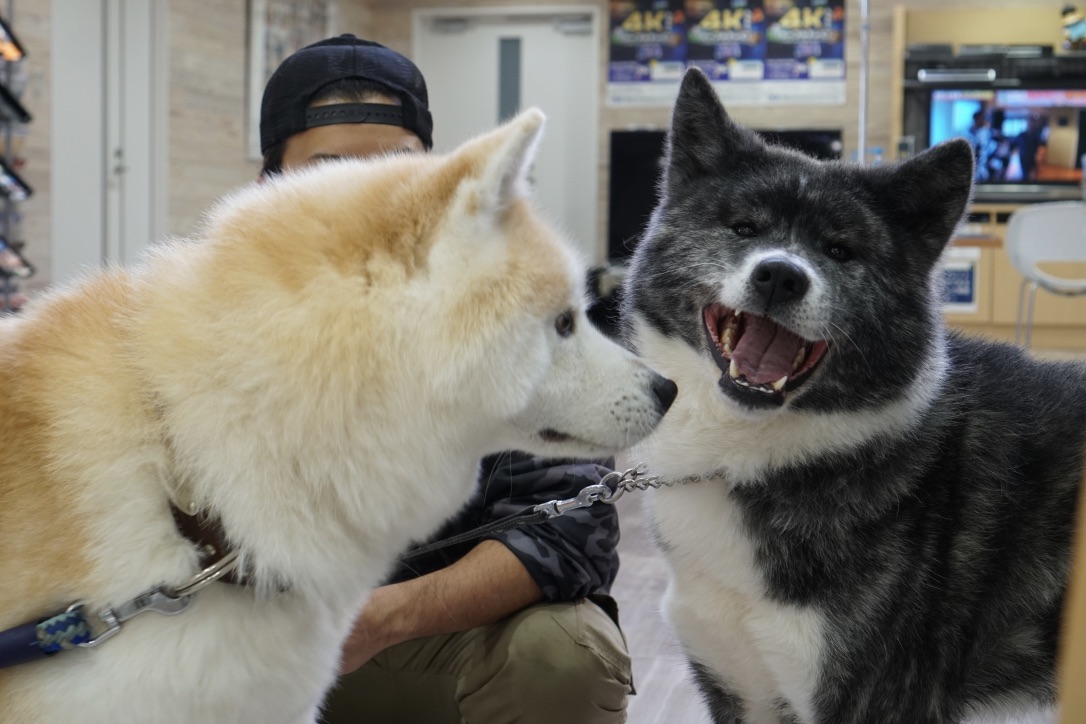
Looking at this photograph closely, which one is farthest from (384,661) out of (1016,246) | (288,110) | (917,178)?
(1016,246)

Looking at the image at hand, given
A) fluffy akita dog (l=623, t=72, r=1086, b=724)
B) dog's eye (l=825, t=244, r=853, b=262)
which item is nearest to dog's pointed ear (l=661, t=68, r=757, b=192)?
fluffy akita dog (l=623, t=72, r=1086, b=724)

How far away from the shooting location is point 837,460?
141 centimetres

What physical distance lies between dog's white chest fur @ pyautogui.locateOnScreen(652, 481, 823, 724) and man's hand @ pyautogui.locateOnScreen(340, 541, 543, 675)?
0.80 ft

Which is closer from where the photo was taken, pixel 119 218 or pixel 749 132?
pixel 749 132

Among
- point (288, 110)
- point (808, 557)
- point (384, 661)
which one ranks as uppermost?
point (288, 110)

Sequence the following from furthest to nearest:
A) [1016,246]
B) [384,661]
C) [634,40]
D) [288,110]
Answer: [634,40] → [1016,246] → [288,110] → [384,661]

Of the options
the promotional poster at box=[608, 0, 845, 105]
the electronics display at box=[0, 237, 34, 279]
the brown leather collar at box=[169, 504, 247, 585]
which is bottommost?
the brown leather collar at box=[169, 504, 247, 585]

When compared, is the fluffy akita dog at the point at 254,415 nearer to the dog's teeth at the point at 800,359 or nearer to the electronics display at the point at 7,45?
the dog's teeth at the point at 800,359

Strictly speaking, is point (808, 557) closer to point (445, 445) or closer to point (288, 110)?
point (445, 445)

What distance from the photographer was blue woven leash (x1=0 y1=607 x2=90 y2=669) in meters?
0.94

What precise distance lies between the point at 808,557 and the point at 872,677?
0.17m

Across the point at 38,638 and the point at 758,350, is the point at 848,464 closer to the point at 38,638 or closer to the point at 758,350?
the point at 758,350

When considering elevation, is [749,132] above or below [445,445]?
above

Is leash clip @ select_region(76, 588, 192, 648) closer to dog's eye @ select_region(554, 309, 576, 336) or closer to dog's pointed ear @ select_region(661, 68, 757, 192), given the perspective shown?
dog's eye @ select_region(554, 309, 576, 336)
